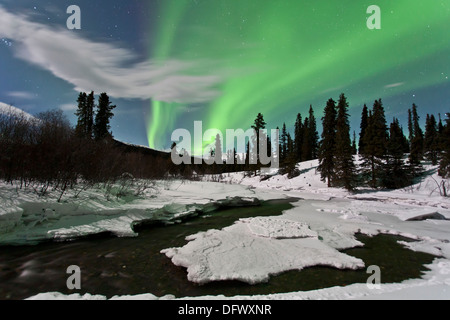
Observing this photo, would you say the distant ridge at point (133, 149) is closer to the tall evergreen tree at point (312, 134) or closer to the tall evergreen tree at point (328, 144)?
the tall evergreen tree at point (328, 144)

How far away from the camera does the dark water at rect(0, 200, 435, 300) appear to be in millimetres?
5027

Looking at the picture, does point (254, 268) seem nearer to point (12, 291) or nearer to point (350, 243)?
point (350, 243)

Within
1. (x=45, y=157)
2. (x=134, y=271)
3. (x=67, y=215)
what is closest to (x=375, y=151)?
(x=134, y=271)

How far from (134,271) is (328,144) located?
35.8m

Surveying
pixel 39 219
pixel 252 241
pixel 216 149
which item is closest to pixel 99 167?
pixel 39 219

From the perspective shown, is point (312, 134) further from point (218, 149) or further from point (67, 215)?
point (67, 215)

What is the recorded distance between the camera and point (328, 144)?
34.7 meters

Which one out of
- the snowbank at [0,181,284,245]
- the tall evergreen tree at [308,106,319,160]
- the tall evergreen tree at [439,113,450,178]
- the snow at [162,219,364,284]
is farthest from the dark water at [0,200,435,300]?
the tall evergreen tree at [308,106,319,160]

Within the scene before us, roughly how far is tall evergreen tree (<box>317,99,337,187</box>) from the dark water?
27.0 metres

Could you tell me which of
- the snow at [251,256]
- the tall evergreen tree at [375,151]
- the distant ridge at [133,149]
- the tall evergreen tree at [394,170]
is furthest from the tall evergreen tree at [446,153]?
the distant ridge at [133,149]

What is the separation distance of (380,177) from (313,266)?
2996 centimetres

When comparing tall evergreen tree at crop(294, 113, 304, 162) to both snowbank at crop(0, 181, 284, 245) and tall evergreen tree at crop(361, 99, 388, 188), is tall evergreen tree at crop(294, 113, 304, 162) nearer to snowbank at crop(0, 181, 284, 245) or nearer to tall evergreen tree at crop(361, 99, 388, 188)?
tall evergreen tree at crop(361, 99, 388, 188)

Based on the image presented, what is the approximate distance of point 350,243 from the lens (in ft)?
27.4
